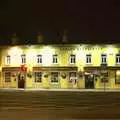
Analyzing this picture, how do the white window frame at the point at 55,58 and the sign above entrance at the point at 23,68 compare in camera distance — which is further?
the white window frame at the point at 55,58

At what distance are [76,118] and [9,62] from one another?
193ft

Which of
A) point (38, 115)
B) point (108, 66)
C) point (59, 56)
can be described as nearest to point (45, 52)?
point (59, 56)

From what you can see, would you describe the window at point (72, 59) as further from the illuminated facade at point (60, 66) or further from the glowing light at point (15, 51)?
the glowing light at point (15, 51)

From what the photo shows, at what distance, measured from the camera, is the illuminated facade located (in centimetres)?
7612

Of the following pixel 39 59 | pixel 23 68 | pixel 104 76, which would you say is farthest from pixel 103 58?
pixel 23 68

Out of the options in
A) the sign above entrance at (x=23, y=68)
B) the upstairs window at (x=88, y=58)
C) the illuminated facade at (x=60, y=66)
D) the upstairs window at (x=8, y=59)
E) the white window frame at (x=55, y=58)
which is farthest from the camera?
the upstairs window at (x=8, y=59)

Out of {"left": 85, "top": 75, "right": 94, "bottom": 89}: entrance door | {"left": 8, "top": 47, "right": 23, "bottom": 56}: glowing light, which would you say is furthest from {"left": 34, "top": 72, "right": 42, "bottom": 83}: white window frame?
{"left": 85, "top": 75, "right": 94, "bottom": 89}: entrance door

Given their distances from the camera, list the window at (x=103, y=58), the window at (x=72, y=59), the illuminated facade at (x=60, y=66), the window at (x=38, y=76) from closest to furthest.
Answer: the illuminated facade at (x=60, y=66) < the window at (x=103, y=58) < the window at (x=72, y=59) < the window at (x=38, y=76)

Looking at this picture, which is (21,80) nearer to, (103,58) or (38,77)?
(38,77)

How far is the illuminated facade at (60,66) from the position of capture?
7612 cm

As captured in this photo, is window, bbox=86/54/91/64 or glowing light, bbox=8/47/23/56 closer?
window, bbox=86/54/91/64

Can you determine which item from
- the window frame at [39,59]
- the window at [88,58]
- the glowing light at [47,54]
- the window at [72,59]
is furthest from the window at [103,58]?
the window frame at [39,59]

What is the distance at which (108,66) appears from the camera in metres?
75.5

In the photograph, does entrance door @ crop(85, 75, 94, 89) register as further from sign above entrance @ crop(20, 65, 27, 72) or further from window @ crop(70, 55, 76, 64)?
sign above entrance @ crop(20, 65, 27, 72)
